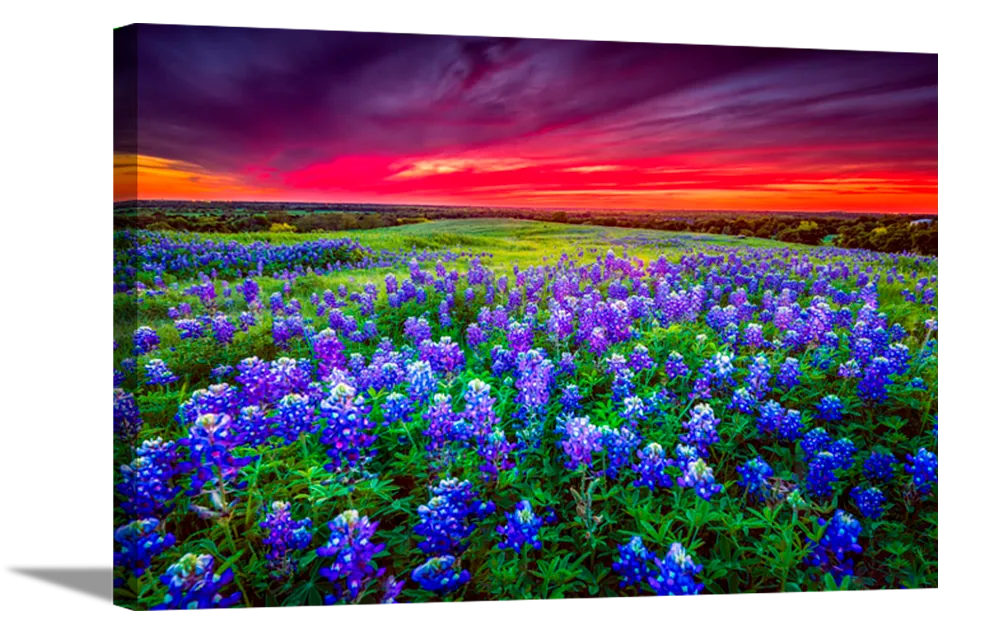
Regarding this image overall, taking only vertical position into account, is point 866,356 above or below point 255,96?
below

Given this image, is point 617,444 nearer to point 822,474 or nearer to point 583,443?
point 583,443

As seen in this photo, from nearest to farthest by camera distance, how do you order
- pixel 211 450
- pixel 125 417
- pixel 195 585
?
pixel 195 585 → pixel 211 450 → pixel 125 417

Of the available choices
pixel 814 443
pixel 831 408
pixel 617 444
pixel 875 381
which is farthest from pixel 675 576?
pixel 875 381

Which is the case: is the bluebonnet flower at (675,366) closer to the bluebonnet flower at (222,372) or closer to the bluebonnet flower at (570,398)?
the bluebonnet flower at (570,398)

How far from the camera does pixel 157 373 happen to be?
1953mm

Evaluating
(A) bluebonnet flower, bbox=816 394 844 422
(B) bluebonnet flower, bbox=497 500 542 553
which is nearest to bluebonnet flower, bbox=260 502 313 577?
(B) bluebonnet flower, bbox=497 500 542 553

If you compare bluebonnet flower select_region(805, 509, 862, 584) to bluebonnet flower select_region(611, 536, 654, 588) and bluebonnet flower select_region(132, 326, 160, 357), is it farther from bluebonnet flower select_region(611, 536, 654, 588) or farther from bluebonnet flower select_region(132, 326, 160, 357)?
bluebonnet flower select_region(132, 326, 160, 357)

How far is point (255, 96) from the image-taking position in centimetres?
213

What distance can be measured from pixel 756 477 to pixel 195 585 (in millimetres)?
1935

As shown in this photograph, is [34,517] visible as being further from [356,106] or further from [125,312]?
[356,106]

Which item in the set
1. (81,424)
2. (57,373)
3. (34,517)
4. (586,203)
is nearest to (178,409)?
(81,424)

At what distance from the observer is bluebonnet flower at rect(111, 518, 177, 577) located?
1.46m

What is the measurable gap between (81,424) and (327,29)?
206 cm

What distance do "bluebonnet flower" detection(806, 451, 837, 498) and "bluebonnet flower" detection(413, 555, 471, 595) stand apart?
135 cm
